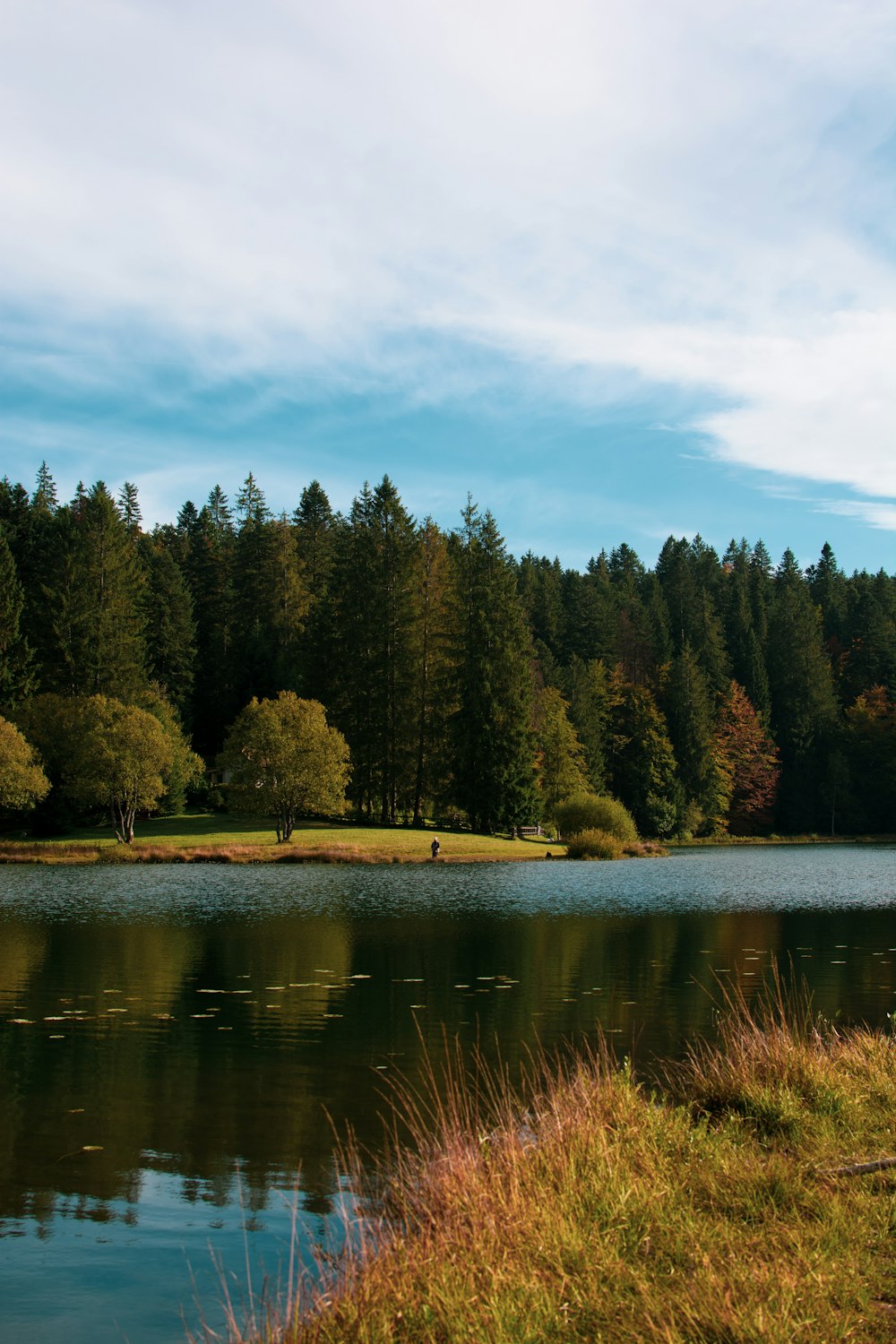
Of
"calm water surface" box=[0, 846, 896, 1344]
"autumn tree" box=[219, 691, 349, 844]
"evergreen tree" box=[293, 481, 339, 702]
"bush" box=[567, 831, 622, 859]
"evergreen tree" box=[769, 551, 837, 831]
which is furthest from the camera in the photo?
"evergreen tree" box=[769, 551, 837, 831]

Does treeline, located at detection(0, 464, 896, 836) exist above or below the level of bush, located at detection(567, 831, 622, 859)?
above

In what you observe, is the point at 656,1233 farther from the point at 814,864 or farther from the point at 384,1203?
the point at 814,864

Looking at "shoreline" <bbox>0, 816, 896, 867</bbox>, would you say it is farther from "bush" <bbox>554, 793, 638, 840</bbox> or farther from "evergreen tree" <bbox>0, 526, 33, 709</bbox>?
"evergreen tree" <bbox>0, 526, 33, 709</bbox>

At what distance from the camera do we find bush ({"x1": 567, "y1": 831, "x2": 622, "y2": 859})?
61.8 m

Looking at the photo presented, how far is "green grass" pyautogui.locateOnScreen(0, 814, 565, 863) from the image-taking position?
177 ft

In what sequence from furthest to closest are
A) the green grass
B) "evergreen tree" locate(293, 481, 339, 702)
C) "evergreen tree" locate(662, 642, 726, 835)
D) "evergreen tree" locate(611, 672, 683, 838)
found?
"evergreen tree" locate(662, 642, 726, 835) → "evergreen tree" locate(611, 672, 683, 838) → "evergreen tree" locate(293, 481, 339, 702) → the green grass

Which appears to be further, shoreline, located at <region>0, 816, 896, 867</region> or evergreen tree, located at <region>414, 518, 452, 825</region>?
evergreen tree, located at <region>414, 518, 452, 825</region>

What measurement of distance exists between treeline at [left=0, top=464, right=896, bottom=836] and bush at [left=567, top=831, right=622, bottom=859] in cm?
858

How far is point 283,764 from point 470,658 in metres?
18.6

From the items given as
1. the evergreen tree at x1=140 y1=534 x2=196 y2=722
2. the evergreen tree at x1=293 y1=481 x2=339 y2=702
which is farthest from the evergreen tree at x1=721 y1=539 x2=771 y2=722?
the evergreen tree at x1=140 y1=534 x2=196 y2=722

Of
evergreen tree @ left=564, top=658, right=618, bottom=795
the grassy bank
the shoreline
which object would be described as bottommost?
the shoreline

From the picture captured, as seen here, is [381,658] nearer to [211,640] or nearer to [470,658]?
[470,658]

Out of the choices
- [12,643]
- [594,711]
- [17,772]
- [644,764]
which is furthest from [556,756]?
[17,772]

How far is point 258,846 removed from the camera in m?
56.3
